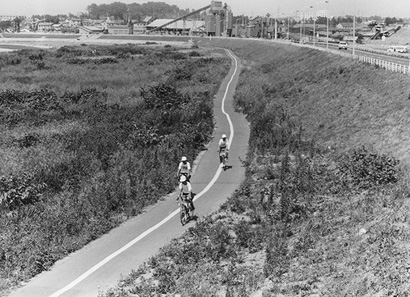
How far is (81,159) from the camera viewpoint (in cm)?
2184

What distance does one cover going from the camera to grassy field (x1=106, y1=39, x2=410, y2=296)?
34.7 feet

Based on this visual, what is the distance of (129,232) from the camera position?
15.1 meters

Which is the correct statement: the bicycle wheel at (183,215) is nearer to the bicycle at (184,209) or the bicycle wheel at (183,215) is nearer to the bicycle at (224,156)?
the bicycle at (184,209)

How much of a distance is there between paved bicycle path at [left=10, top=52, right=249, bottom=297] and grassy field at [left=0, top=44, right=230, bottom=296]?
416 mm

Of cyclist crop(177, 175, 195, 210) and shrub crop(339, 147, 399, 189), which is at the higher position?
shrub crop(339, 147, 399, 189)

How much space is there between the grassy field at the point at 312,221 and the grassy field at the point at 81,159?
313 cm

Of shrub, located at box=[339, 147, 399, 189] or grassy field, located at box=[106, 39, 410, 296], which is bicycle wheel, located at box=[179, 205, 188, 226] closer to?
grassy field, located at box=[106, 39, 410, 296]

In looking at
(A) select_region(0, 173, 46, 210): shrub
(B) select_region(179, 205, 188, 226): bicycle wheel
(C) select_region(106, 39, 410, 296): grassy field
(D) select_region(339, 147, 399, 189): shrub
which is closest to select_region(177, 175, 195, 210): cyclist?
(B) select_region(179, 205, 188, 226): bicycle wheel

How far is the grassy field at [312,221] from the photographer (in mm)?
10570

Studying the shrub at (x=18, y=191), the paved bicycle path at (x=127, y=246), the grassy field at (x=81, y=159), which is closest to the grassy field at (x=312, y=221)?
the paved bicycle path at (x=127, y=246)

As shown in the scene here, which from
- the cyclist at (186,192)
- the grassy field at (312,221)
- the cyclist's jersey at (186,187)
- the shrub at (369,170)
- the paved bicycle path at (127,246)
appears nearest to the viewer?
the grassy field at (312,221)

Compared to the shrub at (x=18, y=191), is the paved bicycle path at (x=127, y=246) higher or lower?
lower

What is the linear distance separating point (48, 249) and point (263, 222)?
6.38 m

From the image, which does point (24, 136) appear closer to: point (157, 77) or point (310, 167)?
point (310, 167)
